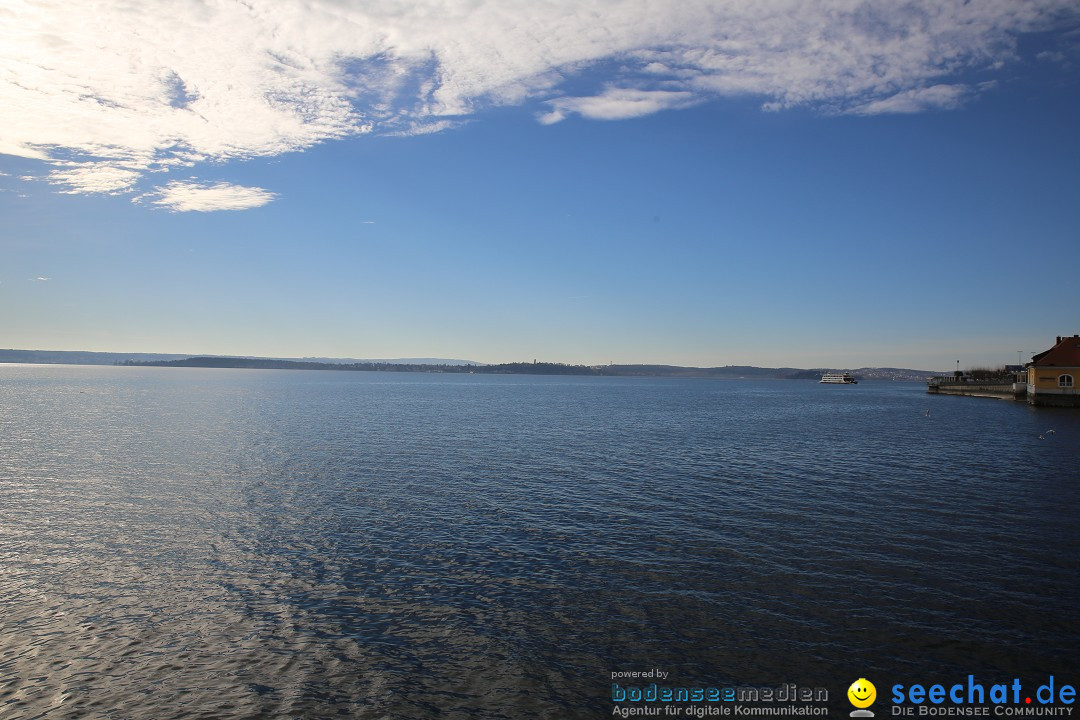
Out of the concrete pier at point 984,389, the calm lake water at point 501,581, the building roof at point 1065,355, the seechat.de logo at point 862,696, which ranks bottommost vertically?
the seechat.de logo at point 862,696

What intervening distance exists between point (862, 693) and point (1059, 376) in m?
89.9

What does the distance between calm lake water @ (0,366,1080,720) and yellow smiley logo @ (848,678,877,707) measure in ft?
0.54

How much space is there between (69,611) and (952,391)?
159 meters

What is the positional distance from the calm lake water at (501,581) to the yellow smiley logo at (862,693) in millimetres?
165

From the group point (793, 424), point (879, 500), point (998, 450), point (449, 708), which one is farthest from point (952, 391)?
point (449, 708)

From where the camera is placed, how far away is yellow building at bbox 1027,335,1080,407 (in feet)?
254

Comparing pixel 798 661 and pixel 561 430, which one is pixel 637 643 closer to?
pixel 798 661

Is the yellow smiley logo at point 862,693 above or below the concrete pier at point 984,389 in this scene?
below

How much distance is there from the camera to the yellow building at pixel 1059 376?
254 ft

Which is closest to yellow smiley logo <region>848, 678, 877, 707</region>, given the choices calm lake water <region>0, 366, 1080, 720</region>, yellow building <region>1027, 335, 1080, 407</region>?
calm lake water <region>0, 366, 1080, 720</region>

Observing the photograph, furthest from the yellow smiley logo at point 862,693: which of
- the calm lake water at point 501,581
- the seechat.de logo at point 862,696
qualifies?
the calm lake water at point 501,581

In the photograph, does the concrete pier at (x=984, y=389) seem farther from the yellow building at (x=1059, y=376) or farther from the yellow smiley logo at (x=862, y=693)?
the yellow smiley logo at (x=862, y=693)

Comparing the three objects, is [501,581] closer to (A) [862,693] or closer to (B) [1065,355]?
(A) [862,693]

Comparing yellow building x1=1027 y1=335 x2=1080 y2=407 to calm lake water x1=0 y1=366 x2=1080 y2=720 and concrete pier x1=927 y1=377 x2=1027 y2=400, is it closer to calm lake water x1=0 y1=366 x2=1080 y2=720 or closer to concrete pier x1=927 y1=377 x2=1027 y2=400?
concrete pier x1=927 y1=377 x2=1027 y2=400
